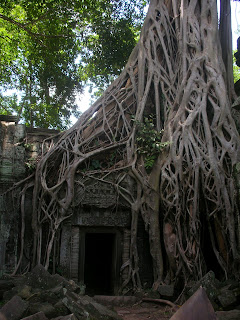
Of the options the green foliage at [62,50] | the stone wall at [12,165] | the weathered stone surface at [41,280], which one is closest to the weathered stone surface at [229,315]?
the weathered stone surface at [41,280]

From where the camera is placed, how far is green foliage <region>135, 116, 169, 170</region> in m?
6.39

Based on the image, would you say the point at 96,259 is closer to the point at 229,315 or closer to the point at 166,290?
the point at 166,290

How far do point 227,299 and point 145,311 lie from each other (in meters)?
1.49

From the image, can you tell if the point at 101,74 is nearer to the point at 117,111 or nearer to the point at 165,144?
the point at 117,111

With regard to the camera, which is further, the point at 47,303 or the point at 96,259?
the point at 96,259

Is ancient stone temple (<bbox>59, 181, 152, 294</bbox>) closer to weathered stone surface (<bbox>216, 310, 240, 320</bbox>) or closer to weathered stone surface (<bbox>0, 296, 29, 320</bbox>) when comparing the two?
weathered stone surface (<bbox>0, 296, 29, 320</bbox>)

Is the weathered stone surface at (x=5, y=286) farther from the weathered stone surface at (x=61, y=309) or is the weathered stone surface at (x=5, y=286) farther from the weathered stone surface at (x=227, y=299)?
the weathered stone surface at (x=227, y=299)

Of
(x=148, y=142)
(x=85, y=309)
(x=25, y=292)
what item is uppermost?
(x=148, y=142)

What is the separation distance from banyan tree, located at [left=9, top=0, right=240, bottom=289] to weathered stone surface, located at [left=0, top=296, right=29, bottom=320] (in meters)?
2.42

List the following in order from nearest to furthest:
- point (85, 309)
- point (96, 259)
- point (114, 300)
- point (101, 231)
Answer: point (85, 309) < point (114, 300) < point (101, 231) < point (96, 259)

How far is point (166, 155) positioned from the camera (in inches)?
248

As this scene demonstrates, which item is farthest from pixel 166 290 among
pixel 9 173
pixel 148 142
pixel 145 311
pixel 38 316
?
pixel 9 173

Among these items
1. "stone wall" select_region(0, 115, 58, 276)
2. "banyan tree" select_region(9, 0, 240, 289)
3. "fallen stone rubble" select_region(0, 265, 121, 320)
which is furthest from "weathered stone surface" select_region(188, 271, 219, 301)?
"stone wall" select_region(0, 115, 58, 276)

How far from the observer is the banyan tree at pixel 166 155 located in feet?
18.4
